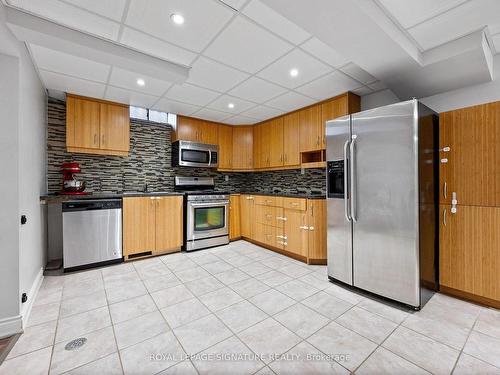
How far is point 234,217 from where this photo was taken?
452cm

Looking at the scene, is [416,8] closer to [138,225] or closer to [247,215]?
[247,215]

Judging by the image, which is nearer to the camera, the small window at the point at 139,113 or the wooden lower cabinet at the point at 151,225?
the wooden lower cabinet at the point at 151,225

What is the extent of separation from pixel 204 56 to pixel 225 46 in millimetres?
293

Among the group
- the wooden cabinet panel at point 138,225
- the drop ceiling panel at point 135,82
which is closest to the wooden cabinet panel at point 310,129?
the drop ceiling panel at point 135,82

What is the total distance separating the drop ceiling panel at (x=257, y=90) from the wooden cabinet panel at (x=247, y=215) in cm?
177

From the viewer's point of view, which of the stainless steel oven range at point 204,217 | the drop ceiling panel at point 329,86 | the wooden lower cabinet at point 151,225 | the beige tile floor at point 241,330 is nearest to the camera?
the beige tile floor at point 241,330

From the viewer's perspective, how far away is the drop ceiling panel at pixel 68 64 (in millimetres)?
2230

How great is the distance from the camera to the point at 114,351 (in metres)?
1.59

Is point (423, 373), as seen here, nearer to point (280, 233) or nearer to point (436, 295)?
point (436, 295)

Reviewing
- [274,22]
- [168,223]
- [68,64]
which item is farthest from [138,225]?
[274,22]

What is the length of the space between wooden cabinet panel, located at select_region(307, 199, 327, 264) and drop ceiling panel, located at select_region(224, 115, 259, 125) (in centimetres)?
214

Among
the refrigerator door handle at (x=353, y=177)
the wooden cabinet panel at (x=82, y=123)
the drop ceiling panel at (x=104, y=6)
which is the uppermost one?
the drop ceiling panel at (x=104, y=6)

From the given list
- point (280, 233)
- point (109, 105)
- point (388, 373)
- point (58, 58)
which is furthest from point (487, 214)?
point (109, 105)

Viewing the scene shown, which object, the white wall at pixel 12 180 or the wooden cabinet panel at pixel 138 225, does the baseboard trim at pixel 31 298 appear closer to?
the white wall at pixel 12 180
